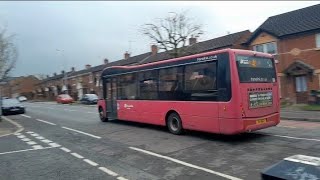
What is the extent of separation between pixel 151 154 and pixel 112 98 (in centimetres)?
886

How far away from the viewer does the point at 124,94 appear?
16969 millimetres

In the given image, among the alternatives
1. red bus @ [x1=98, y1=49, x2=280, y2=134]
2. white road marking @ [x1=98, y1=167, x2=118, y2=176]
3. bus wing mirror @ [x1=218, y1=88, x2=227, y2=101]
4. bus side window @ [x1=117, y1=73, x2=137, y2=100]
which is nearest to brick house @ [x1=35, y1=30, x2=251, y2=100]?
bus side window @ [x1=117, y1=73, x2=137, y2=100]

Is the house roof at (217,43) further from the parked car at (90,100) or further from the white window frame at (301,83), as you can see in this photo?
the parked car at (90,100)

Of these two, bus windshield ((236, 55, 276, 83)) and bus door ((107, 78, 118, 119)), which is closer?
bus windshield ((236, 55, 276, 83))

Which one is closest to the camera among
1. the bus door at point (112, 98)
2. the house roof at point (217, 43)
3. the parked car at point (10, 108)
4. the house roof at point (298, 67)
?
the bus door at point (112, 98)

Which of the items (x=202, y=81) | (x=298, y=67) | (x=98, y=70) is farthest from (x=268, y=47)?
(x=98, y=70)

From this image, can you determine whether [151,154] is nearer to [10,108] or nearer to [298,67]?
[298,67]

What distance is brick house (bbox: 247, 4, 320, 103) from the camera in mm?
28141

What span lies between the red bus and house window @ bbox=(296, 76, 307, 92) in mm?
18176

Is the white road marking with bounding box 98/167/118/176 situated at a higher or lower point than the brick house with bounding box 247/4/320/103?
lower

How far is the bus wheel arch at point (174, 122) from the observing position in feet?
43.2

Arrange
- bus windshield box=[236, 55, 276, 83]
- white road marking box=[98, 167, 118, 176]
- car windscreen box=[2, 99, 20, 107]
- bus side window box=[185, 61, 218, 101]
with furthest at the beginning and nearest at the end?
car windscreen box=[2, 99, 20, 107]
bus side window box=[185, 61, 218, 101]
bus windshield box=[236, 55, 276, 83]
white road marking box=[98, 167, 118, 176]

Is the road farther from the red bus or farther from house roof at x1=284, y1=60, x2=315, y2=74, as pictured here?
house roof at x1=284, y1=60, x2=315, y2=74

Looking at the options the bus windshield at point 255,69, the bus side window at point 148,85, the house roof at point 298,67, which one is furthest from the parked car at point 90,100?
the bus windshield at point 255,69
